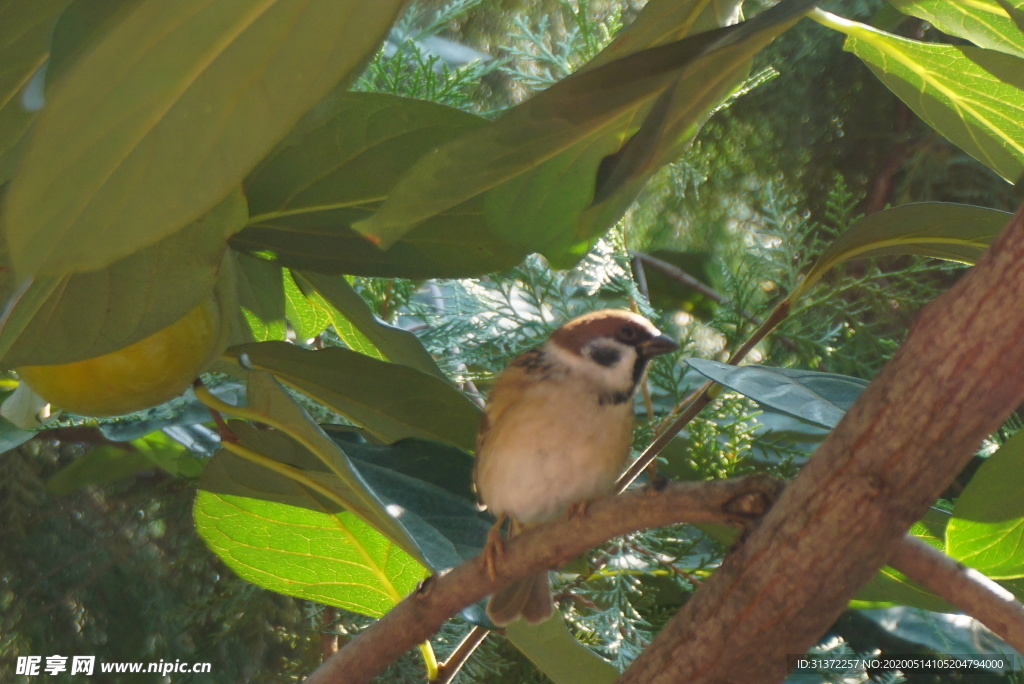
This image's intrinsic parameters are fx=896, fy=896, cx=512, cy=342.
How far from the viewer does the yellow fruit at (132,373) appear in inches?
24.5

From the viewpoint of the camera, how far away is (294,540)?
2.83 ft

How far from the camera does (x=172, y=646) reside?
5.62ft

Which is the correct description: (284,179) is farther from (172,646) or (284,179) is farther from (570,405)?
(172,646)

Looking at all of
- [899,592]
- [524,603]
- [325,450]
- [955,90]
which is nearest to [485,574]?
[325,450]

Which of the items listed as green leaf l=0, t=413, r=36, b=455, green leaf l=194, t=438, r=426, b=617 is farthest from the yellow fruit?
green leaf l=0, t=413, r=36, b=455

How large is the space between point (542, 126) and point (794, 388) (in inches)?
12.2

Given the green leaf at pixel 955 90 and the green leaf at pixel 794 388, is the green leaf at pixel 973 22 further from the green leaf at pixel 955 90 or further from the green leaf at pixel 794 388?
the green leaf at pixel 794 388

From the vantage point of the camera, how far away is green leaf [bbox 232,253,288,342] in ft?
2.81

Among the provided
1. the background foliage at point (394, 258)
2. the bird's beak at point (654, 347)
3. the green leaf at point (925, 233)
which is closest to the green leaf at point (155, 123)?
the background foliage at point (394, 258)

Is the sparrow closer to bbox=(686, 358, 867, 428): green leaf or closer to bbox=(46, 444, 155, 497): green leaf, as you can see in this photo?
bbox=(686, 358, 867, 428): green leaf

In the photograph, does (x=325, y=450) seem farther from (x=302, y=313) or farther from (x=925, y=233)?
(x=925, y=233)

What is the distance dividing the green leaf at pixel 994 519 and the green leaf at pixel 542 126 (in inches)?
14.9

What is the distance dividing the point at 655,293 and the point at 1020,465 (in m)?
1.23

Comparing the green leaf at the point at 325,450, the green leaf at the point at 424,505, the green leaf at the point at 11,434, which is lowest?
the green leaf at the point at 11,434
